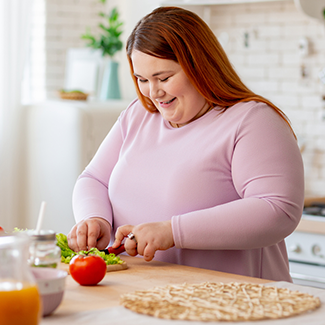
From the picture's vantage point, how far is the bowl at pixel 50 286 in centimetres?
97

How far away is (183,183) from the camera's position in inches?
60.1

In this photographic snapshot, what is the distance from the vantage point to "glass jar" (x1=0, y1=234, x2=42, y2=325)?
2.64 feet

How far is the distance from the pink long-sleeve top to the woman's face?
0.04 m

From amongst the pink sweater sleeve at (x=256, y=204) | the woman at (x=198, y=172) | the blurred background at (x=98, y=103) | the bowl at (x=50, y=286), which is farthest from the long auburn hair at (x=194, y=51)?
the blurred background at (x=98, y=103)

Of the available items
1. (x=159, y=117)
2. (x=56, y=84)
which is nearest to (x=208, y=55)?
(x=159, y=117)

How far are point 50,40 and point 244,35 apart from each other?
4.62ft

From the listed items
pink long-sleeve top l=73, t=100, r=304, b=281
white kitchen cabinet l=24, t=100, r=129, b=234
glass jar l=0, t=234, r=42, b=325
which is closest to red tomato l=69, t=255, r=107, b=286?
pink long-sleeve top l=73, t=100, r=304, b=281

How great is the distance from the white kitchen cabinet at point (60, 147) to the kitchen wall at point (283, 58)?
767 millimetres

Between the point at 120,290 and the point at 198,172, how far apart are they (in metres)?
0.46

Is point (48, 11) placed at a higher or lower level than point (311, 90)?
higher

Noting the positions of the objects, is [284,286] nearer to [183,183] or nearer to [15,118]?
[183,183]

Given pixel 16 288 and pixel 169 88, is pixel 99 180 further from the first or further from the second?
pixel 16 288

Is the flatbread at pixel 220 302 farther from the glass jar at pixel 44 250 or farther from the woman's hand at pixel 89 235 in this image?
the woman's hand at pixel 89 235

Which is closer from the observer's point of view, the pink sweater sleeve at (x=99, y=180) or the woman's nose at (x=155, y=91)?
the woman's nose at (x=155, y=91)
